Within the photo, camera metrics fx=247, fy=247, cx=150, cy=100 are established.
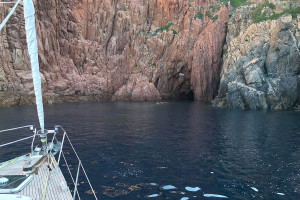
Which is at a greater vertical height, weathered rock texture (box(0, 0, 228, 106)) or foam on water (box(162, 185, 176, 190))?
weathered rock texture (box(0, 0, 228, 106))

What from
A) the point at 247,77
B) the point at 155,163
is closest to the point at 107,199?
the point at 155,163

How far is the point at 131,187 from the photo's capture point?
15.6 metres

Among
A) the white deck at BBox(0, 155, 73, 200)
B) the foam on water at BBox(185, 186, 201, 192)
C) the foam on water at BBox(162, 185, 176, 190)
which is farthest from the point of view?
the foam on water at BBox(162, 185, 176, 190)

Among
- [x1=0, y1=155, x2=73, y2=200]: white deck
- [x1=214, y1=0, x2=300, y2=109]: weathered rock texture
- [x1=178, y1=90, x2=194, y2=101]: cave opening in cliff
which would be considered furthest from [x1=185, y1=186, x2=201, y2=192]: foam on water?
[x1=178, y1=90, x2=194, y2=101]: cave opening in cliff

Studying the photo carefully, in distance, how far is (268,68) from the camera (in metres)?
64.9

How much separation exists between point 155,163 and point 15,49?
227 feet

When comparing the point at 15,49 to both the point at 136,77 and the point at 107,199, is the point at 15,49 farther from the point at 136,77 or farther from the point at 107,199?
the point at 107,199

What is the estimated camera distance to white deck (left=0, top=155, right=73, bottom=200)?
10391 millimetres

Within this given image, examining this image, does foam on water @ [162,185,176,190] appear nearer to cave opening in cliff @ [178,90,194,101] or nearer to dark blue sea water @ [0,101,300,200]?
dark blue sea water @ [0,101,300,200]

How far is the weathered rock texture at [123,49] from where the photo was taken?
8162 centimetres

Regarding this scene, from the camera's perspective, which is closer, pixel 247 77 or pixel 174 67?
pixel 247 77

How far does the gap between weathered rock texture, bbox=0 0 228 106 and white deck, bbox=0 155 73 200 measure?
6460cm

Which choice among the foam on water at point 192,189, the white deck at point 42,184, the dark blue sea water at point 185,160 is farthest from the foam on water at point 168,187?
the white deck at point 42,184

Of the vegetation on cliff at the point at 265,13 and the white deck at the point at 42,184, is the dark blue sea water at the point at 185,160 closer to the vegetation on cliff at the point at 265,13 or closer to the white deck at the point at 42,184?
the white deck at the point at 42,184
